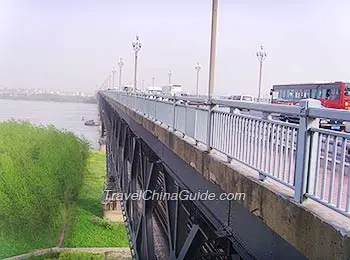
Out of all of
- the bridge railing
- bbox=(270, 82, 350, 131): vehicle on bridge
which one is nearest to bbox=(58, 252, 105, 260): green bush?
bbox=(270, 82, 350, 131): vehicle on bridge

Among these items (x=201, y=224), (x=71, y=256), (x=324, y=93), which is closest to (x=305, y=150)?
(x=201, y=224)

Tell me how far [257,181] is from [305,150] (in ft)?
2.54

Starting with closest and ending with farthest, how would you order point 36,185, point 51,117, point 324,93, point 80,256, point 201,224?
point 201,224 → point 324,93 → point 80,256 → point 36,185 → point 51,117

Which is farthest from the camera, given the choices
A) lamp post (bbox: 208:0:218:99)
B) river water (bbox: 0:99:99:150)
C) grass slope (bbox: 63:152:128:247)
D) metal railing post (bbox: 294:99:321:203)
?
river water (bbox: 0:99:99:150)

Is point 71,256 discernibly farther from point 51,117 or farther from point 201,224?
point 51,117

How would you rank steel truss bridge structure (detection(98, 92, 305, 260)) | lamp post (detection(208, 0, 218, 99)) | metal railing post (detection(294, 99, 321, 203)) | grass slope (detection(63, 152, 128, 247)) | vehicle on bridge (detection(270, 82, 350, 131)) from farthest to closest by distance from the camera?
1. grass slope (detection(63, 152, 128, 247))
2. vehicle on bridge (detection(270, 82, 350, 131))
3. lamp post (detection(208, 0, 218, 99))
4. steel truss bridge structure (detection(98, 92, 305, 260))
5. metal railing post (detection(294, 99, 321, 203))

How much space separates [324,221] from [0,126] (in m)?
39.6

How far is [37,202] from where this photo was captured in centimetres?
2478

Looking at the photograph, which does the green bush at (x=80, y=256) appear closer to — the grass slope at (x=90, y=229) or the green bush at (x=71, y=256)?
the green bush at (x=71, y=256)

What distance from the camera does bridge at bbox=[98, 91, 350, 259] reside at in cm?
268

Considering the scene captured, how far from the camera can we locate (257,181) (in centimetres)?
356

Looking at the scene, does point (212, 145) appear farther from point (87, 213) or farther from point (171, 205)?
point (87, 213)

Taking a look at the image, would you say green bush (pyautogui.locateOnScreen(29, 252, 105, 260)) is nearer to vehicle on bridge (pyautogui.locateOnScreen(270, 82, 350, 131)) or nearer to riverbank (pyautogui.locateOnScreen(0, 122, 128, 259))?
riverbank (pyautogui.locateOnScreen(0, 122, 128, 259))

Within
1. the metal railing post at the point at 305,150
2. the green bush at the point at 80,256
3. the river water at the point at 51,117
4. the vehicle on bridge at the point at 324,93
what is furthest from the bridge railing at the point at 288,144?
the river water at the point at 51,117
